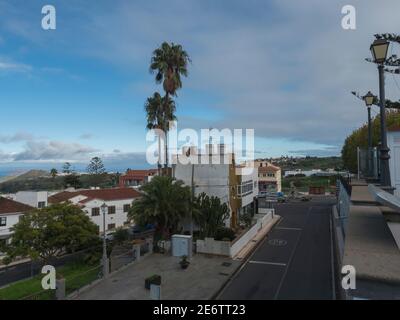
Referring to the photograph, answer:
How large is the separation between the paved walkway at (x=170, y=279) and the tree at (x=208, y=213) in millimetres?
3801

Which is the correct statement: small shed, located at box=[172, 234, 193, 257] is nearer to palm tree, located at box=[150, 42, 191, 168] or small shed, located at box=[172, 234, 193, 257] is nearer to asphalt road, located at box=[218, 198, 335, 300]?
asphalt road, located at box=[218, 198, 335, 300]

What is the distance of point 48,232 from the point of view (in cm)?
2711

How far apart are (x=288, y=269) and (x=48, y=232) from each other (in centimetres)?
1945

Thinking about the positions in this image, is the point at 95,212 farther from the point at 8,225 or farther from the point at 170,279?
the point at 170,279

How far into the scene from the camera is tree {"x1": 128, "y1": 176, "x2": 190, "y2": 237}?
27.2 metres

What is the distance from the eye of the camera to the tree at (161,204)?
27.2m

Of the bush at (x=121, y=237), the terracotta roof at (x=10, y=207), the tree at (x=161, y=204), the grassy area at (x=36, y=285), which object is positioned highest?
the tree at (x=161, y=204)

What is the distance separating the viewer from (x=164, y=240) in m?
28.3

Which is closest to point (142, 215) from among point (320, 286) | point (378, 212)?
point (320, 286)

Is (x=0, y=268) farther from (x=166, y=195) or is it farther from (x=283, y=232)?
(x=283, y=232)

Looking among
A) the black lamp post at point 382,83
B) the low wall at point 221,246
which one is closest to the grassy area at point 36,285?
the low wall at point 221,246

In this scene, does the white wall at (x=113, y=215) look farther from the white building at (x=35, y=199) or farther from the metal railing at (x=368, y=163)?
the metal railing at (x=368, y=163)

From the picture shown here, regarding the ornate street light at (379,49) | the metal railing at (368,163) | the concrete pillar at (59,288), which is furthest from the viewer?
the concrete pillar at (59,288)
